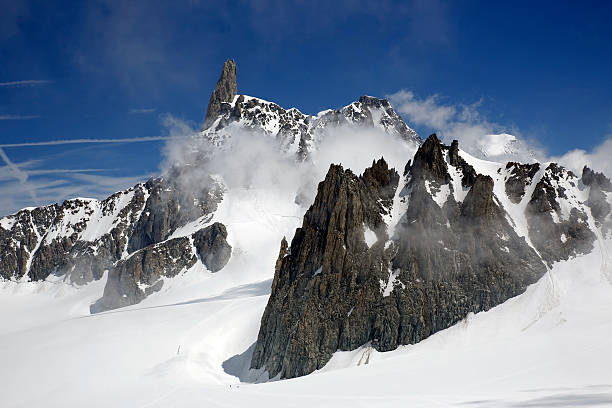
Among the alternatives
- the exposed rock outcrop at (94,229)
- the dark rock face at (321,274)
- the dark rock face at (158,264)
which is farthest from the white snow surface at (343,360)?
the exposed rock outcrop at (94,229)

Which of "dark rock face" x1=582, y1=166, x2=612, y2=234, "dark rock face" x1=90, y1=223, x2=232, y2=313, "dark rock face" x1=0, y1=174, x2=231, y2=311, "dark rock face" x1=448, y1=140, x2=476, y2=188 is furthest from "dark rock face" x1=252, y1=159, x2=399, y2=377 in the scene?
"dark rock face" x1=0, y1=174, x2=231, y2=311

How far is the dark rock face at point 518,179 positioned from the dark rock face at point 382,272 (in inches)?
269

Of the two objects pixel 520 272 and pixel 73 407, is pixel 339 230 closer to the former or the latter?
pixel 520 272

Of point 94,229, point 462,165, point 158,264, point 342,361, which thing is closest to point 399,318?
point 342,361

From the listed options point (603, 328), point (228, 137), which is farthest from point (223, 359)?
point (228, 137)

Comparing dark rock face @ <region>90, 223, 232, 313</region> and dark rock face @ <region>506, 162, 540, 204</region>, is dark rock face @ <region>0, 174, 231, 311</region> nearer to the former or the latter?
dark rock face @ <region>90, 223, 232, 313</region>

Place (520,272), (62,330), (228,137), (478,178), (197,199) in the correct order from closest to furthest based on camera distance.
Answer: (520,272) < (478,178) < (62,330) < (197,199) < (228,137)

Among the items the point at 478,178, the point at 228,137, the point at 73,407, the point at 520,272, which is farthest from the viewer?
the point at 228,137

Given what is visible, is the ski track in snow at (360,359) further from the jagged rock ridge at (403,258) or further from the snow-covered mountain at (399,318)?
the jagged rock ridge at (403,258)

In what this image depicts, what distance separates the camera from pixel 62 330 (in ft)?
217

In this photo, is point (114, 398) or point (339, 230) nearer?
point (114, 398)

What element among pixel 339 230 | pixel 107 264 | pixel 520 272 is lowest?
pixel 520 272

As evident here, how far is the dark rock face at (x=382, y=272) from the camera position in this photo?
4650 centimetres

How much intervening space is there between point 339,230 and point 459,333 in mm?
18569
